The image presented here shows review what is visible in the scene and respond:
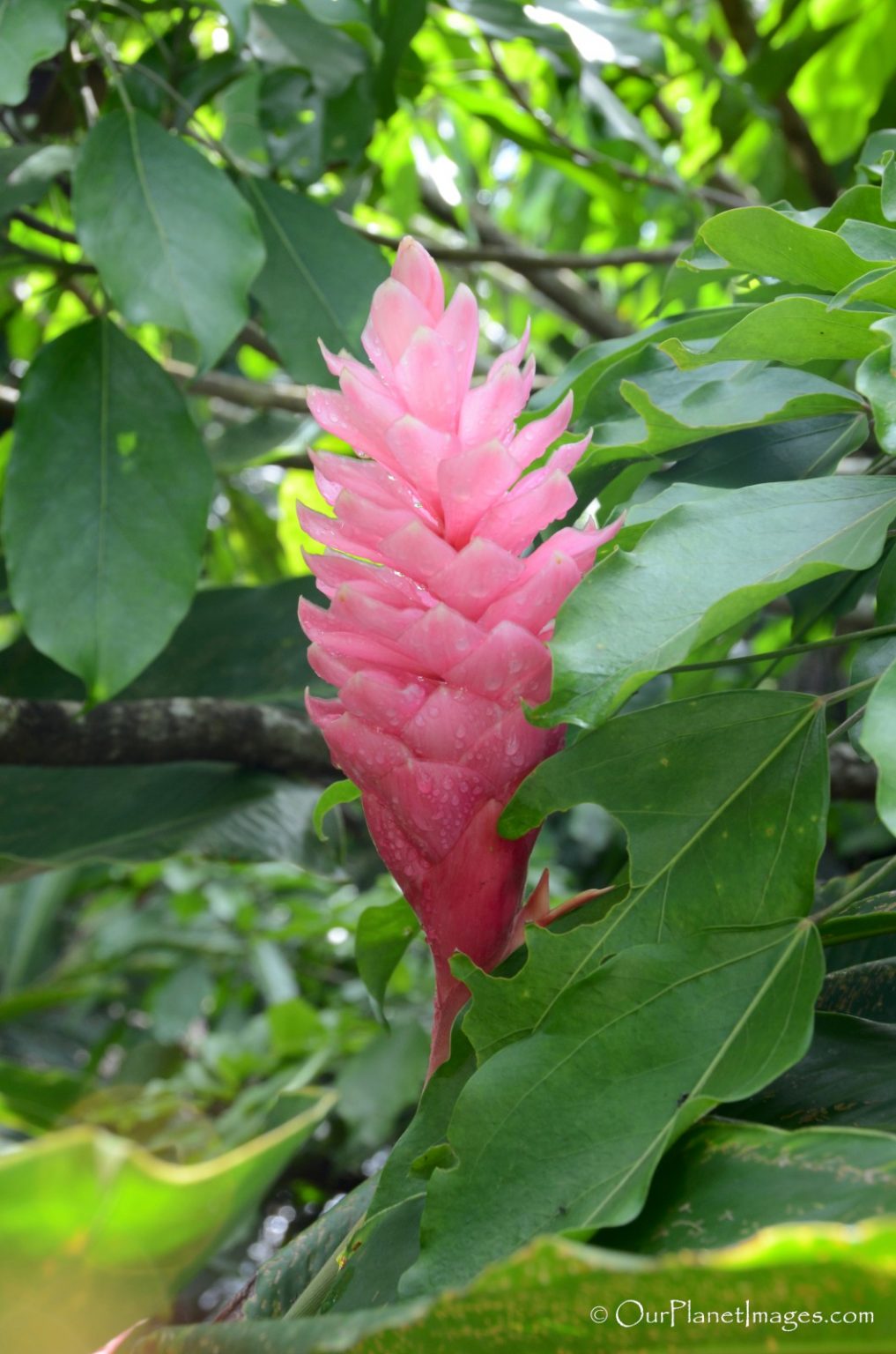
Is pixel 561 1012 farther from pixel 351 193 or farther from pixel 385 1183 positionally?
pixel 351 193

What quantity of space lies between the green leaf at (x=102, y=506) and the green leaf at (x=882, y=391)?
2.03 feet

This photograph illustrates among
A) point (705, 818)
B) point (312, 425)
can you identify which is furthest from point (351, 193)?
point (705, 818)

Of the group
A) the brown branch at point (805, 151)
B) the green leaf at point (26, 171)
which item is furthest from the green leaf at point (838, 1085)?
the brown branch at point (805, 151)

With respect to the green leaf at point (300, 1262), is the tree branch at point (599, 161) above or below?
above

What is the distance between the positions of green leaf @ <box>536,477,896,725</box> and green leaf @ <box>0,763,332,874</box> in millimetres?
711

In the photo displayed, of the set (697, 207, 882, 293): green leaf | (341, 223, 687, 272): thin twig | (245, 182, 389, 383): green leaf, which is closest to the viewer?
(697, 207, 882, 293): green leaf

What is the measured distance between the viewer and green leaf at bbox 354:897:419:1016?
2.00ft

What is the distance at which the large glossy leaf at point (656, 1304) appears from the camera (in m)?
0.24

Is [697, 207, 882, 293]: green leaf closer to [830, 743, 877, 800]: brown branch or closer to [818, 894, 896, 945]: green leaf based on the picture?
[818, 894, 896, 945]: green leaf

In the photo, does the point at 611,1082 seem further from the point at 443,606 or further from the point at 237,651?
the point at 237,651

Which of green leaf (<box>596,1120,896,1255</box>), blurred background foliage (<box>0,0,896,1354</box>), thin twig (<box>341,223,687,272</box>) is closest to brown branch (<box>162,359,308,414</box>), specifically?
blurred background foliage (<box>0,0,896,1354</box>)

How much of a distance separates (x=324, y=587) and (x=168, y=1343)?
0.94 feet

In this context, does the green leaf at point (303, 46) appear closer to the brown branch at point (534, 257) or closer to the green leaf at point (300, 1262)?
the brown branch at point (534, 257)

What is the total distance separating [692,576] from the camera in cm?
43
